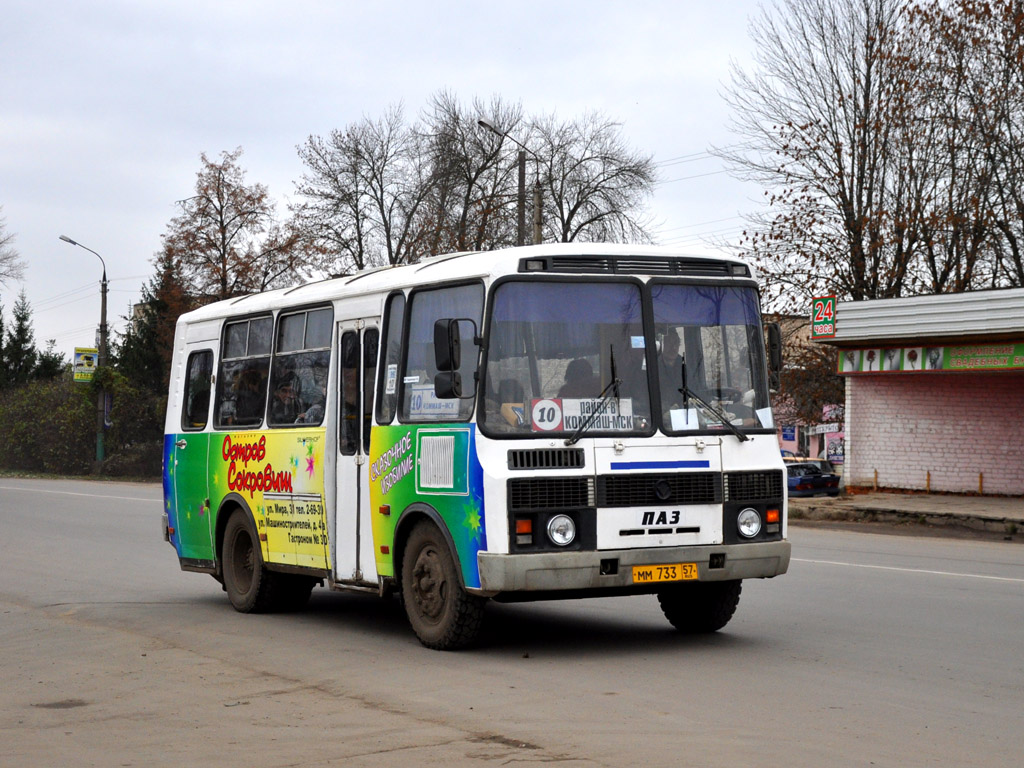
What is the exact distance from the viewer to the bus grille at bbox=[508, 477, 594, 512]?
29.2 feet

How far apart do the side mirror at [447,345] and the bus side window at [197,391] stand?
16.0 feet

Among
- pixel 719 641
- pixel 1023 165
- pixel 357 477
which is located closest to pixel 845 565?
pixel 719 641

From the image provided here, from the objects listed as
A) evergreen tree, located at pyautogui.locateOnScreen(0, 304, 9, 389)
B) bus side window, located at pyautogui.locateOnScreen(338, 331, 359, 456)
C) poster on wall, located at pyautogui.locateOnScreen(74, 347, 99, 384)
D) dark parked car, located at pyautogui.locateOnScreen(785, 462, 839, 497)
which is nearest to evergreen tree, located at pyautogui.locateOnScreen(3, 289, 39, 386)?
evergreen tree, located at pyautogui.locateOnScreen(0, 304, 9, 389)

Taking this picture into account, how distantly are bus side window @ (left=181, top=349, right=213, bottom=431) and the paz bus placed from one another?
2614 millimetres

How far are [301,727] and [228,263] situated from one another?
54244mm

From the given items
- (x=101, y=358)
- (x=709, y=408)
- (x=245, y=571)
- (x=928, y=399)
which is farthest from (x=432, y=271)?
(x=101, y=358)

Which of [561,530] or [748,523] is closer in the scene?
[561,530]

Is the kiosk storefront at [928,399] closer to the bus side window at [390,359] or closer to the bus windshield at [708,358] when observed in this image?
the bus windshield at [708,358]

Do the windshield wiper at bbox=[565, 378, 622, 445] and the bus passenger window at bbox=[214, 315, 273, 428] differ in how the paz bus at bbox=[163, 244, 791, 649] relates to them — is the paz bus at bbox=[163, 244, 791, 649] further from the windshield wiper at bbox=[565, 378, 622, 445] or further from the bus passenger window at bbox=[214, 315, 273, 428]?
the bus passenger window at bbox=[214, 315, 273, 428]

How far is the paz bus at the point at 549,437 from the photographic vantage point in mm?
9016

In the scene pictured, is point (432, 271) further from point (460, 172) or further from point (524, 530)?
point (460, 172)

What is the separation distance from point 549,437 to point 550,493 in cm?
36

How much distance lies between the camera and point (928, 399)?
30.9m

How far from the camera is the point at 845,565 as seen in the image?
16344 millimetres
